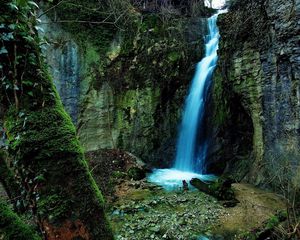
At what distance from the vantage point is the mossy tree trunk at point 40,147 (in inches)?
53.1

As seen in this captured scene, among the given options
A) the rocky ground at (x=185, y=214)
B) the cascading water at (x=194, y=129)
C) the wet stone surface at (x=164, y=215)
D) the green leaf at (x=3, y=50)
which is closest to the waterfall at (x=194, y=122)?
the cascading water at (x=194, y=129)

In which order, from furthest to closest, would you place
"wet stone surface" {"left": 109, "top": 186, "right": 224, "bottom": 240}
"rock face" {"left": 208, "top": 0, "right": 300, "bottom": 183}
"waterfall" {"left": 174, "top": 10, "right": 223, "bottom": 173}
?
"waterfall" {"left": 174, "top": 10, "right": 223, "bottom": 173}, "rock face" {"left": 208, "top": 0, "right": 300, "bottom": 183}, "wet stone surface" {"left": 109, "top": 186, "right": 224, "bottom": 240}

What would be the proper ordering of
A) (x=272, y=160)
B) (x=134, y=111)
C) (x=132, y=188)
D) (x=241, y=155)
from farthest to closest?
(x=134, y=111)
(x=241, y=155)
(x=132, y=188)
(x=272, y=160)

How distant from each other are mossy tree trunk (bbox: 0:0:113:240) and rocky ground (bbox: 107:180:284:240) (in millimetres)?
4353

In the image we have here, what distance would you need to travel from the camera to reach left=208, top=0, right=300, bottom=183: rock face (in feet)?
22.4

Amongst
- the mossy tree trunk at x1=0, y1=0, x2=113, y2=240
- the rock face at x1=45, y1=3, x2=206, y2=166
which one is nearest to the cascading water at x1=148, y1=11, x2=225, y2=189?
the rock face at x1=45, y1=3, x2=206, y2=166

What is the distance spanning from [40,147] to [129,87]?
10.2 meters

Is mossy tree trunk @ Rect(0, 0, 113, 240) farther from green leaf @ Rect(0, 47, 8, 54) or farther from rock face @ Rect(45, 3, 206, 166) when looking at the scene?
rock face @ Rect(45, 3, 206, 166)

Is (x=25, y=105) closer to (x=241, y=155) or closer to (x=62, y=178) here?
(x=62, y=178)

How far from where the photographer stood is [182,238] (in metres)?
5.36

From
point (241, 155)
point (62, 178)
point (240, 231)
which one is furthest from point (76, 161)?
point (241, 155)

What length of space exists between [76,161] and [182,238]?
4574 mm

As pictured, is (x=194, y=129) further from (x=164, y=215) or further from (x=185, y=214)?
(x=164, y=215)

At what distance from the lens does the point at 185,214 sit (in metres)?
6.30
